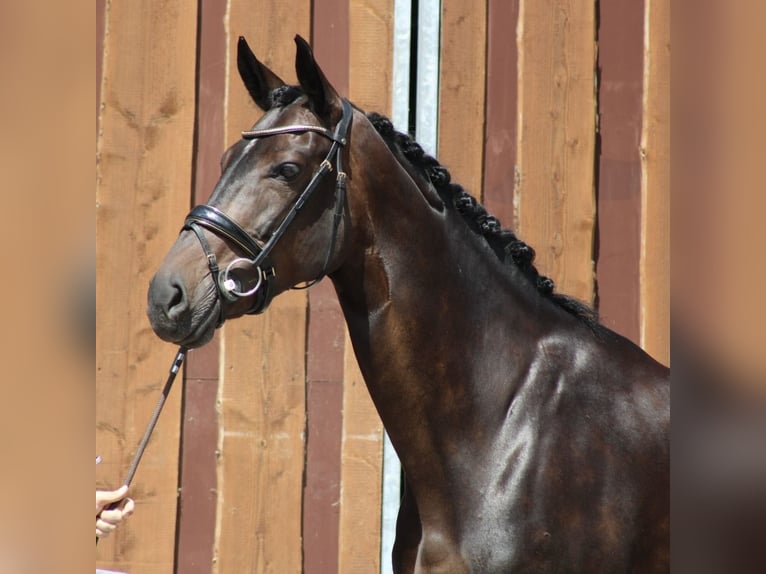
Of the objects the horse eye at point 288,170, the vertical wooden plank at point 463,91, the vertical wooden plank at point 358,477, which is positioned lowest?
the vertical wooden plank at point 358,477

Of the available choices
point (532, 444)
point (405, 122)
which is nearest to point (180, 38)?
point (405, 122)

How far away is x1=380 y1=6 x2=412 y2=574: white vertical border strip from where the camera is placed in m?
4.53

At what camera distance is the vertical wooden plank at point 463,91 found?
4.69 metres

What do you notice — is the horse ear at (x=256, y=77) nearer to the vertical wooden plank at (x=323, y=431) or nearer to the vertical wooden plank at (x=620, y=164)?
the vertical wooden plank at (x=323, y=431)

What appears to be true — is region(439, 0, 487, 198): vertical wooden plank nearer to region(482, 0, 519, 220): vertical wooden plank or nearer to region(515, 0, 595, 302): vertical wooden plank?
region(482, 0, 519, 220): vertical wooden plank

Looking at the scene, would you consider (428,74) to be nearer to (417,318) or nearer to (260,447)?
(260,447)

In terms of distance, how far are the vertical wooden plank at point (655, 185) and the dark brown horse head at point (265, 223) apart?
93.6 inches

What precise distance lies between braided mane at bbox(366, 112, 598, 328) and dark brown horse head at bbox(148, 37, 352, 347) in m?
0.22

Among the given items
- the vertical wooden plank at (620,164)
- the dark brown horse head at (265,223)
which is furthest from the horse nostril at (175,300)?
the vertical wooden plank at (620,164)

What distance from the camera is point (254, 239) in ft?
8.90

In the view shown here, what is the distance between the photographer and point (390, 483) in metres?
4.54

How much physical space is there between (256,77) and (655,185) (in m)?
2.48

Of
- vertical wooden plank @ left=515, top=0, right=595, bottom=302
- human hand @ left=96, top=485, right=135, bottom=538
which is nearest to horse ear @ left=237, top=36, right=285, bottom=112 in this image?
human hand @ left=96, top=485, right=135, bottom=538
